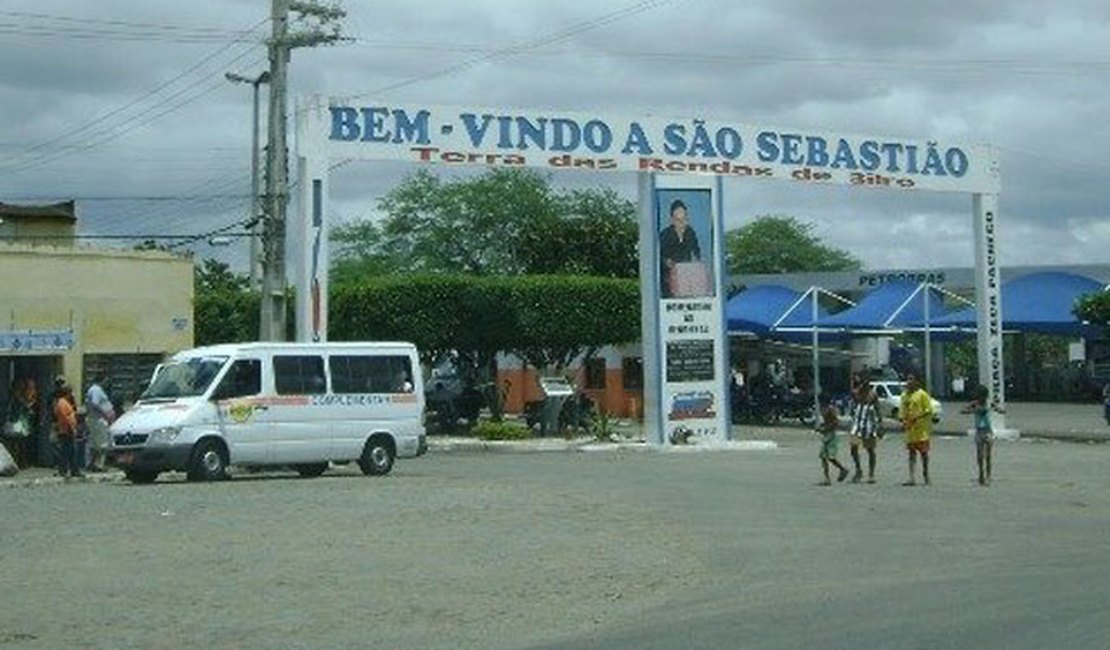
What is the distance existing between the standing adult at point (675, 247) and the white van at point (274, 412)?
11355 mm

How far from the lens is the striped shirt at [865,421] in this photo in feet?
87.5

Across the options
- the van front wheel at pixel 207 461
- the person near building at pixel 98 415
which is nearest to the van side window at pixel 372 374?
the van front wheel at pixel 207 461

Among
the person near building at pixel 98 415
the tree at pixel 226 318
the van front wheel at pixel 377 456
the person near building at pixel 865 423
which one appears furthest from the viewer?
the tree at pixel 226 318

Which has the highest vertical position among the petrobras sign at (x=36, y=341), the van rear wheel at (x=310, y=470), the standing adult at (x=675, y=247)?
the standing adult at (x=675, y=247)

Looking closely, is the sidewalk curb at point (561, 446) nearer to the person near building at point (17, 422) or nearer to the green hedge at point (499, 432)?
the green hedge at point (499, 432)

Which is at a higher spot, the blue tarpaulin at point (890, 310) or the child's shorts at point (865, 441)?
the blue tarpaulin at point (890, 310)

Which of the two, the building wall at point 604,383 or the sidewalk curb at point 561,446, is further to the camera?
the building wall at point 604,383

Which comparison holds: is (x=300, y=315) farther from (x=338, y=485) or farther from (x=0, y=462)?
(x=338, y=485)

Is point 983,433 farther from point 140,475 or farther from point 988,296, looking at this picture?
point 988,296

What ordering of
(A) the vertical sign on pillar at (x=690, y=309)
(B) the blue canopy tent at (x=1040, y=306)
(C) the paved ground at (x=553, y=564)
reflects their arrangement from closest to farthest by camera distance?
(C) the paved ground at (x=553, y=564)
(A) the vertical sign on pillar at (x=690, y=309)
(B) the blue canopy tent at (x=1040, y=306)

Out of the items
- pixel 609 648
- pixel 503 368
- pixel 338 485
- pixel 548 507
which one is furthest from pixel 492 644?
pixel 503 368

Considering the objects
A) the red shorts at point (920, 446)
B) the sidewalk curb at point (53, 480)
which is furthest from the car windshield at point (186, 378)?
the red shorts at point (920, 446)

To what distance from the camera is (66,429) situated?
2862cm

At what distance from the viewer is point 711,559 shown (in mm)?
16672
